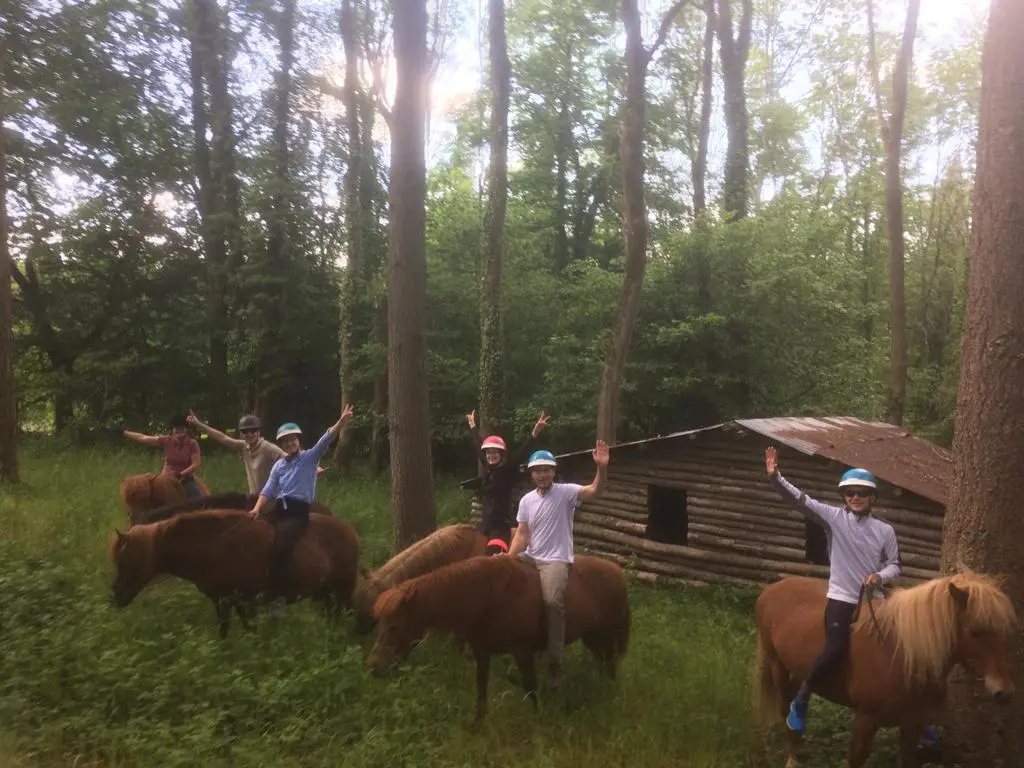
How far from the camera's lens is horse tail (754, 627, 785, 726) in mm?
5434

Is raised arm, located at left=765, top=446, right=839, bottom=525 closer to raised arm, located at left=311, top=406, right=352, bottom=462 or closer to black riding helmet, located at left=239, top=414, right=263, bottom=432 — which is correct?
raised arm, located at left=311, top=406, right=352, bottom=462

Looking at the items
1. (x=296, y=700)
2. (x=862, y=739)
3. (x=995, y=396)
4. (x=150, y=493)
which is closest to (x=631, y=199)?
(x=995, y=396)

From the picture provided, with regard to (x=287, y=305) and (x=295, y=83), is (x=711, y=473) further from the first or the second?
(x=295, y=83)

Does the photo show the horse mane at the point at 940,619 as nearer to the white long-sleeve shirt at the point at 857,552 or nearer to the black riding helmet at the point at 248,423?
the white long-sleeve shirt at the point at 857,552

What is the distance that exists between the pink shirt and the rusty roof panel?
7.79 metres

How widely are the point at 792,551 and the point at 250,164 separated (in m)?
18.4

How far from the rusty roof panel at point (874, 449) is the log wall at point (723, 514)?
268 mm

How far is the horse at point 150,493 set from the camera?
348 inches

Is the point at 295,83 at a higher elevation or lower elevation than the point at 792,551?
higher

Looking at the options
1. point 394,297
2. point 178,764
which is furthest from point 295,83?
point 178,764

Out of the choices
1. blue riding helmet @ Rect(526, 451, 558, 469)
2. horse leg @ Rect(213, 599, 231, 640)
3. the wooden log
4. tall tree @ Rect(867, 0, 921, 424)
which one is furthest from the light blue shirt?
tall tree @ Rect(867, 0, 921, 424)

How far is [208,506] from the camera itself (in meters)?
7.64

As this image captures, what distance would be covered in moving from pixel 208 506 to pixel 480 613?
3848 millimetres

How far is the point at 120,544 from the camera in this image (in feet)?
21.2
